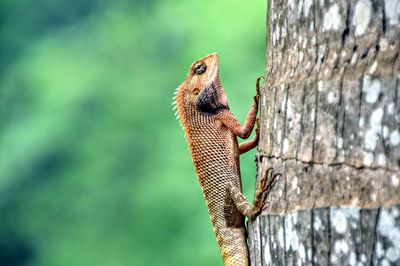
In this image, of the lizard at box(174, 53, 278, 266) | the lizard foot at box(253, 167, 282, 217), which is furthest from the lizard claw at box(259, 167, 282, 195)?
the lizard at box(174, 53, 278, 266)

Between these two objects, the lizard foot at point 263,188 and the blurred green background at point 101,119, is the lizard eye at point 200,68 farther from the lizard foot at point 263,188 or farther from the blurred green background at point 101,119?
the blurred green background at point 101,119

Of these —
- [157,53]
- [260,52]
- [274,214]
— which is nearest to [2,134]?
[157,53]

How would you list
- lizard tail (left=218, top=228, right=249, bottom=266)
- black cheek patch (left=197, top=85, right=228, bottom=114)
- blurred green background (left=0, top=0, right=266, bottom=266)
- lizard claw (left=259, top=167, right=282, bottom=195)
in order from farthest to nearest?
blurred green background (left=0, top=0, right=266, bottom=266) < black cheek patch (left=197, top=85, right=228, bottom=114) < lizard tail (left=218, top=228, right=249, bottom=266) < lizard claw (left=259, top=167, right=282, bottom=195)

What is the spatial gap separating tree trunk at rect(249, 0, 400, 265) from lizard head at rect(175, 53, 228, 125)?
1189mm

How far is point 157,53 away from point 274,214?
4.81 metres

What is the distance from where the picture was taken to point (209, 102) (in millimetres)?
3127

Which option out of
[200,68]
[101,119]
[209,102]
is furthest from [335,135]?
[101,119]

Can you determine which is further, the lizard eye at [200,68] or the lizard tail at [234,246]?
the lizard eye at [200,68]

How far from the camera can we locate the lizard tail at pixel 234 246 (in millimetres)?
2746

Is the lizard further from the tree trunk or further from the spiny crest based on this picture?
the tree trunk

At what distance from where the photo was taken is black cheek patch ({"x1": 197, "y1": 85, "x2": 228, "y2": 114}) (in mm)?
3111

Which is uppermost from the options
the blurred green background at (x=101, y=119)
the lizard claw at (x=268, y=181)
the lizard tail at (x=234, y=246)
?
the lizard claw at (x=268, y=181)

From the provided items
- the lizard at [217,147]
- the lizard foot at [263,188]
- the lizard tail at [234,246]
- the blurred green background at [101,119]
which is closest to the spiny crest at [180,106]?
the lizard at [217,147]

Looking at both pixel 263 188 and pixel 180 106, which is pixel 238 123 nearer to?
pixel 180 106
